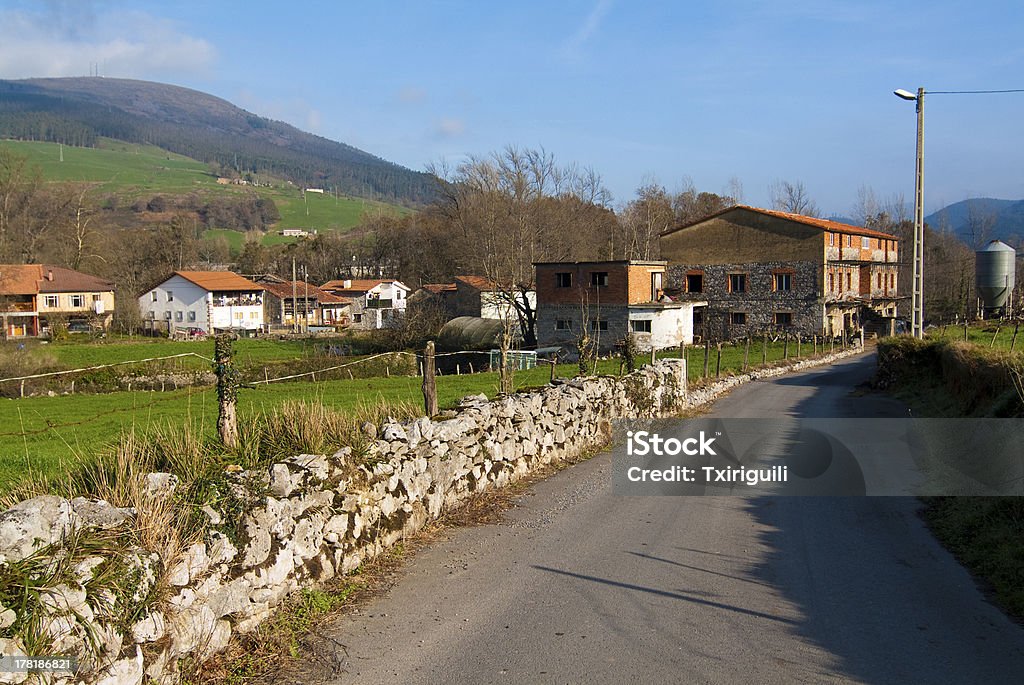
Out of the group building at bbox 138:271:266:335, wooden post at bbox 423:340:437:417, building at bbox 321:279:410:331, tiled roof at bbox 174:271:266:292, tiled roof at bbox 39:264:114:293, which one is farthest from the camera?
building at bbox 321:279:410:331

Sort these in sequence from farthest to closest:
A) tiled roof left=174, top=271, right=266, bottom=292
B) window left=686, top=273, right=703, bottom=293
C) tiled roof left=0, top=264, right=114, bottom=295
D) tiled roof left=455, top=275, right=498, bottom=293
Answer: tiled roof left=174, top=271, right=266, bottom=292 < tiled roof left=0, top=264, right=114, bottom=295 < tiled roof left=455, top=275, right=498, bottom=293 < window left=686, top=273, right=703, bottom=293

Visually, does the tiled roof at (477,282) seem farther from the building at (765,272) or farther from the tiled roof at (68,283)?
the tiled roof at (68,283)

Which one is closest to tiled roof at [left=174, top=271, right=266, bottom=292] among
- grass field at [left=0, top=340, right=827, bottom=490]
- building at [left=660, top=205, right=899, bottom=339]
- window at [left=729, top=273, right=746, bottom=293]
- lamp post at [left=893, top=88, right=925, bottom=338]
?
grass field at [left=0, top=340, right=827, bottom=490]

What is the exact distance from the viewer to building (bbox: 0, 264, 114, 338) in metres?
66.1

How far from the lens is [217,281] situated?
78.4 metres

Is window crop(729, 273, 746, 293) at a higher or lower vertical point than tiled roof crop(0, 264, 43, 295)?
lower

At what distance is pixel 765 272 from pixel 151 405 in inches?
1847

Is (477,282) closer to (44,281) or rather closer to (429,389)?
(44,281)

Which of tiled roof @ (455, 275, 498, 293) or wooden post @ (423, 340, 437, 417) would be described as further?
tiled roof @ (455, 275, 498, 293)

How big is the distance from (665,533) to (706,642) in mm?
3487

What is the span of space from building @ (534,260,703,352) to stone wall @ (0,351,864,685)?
116 feet

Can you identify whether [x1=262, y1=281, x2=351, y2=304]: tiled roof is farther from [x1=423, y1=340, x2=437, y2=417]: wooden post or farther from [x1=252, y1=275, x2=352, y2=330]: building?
[x1=423, y1=340, x2=437, y2=417]: wooden post

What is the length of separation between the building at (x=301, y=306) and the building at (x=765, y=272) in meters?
37.2

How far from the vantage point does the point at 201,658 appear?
612 centimetres
